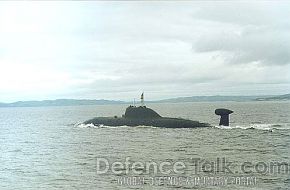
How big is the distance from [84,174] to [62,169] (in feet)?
6.27

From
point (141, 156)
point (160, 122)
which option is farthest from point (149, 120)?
point (141, 156)

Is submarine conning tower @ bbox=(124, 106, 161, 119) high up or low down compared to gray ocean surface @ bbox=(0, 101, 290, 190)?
up

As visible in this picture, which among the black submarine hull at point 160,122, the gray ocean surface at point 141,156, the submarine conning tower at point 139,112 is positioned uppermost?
the submarine conning tower at point 139,112

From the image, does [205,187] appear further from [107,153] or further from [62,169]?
[107,153]

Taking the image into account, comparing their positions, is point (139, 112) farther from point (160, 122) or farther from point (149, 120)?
point (160, 122)

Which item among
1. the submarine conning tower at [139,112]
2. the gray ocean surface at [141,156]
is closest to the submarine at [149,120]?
the submarine conning tower at [139,112]

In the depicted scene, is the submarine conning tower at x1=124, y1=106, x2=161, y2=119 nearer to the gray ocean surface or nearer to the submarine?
the submarine

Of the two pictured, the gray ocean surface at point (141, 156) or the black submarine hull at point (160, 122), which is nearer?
the gray ocean surface at point (141, 156)

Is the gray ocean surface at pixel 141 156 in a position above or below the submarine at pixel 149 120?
below

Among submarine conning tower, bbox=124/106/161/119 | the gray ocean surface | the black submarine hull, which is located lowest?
the gray ocean surface

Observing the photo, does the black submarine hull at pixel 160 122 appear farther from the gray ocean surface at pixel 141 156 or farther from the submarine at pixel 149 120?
the gray ocean surface at pixel 141 156

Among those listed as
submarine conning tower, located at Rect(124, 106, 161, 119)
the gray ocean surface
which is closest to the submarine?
submarine conning tower, located at Rect(124, 106, 161, 119)

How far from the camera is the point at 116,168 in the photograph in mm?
18812

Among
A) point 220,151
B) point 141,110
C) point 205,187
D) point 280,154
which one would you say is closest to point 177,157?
point 220,151
